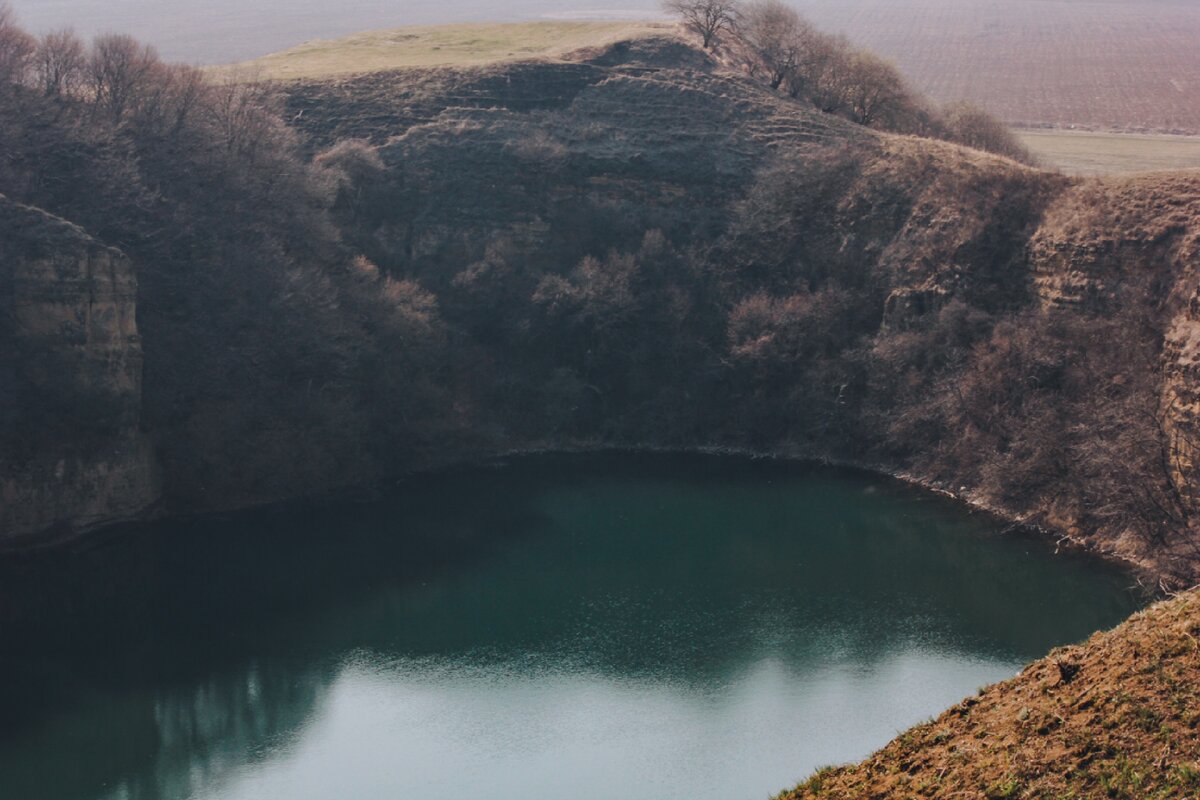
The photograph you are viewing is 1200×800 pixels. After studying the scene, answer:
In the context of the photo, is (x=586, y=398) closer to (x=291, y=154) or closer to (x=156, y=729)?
(x=291, y=154)

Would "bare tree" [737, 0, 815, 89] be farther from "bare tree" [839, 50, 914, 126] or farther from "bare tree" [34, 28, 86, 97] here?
"bare tree" [34, 28, 86, 97]

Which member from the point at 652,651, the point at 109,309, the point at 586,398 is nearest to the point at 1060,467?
the point at 652,651

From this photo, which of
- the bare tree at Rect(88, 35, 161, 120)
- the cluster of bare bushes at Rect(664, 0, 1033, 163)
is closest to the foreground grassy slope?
the bare tree at Rect(88, 35, 161, 120)

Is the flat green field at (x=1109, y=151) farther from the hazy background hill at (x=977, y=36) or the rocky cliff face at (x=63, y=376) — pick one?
→ the rocky cliff face at (x=63, y=376)

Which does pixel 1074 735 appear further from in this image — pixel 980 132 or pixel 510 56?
pixel 510 56

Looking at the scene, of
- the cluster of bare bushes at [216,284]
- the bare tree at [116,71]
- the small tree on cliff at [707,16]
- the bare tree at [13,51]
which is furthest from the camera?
the small tree on cliff at [707,16]

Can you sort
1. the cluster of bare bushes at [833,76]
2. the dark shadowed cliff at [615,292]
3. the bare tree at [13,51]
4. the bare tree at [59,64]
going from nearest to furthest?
the dark shadowed cliff at [615,292] < the bare tree at [13,51] < the bare tree at [59,64] < the cluster of bare bushes at [833,76]

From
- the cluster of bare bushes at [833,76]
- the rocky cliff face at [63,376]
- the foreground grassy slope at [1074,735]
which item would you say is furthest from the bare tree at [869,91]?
the foreground grassy slope at [1074,735]
